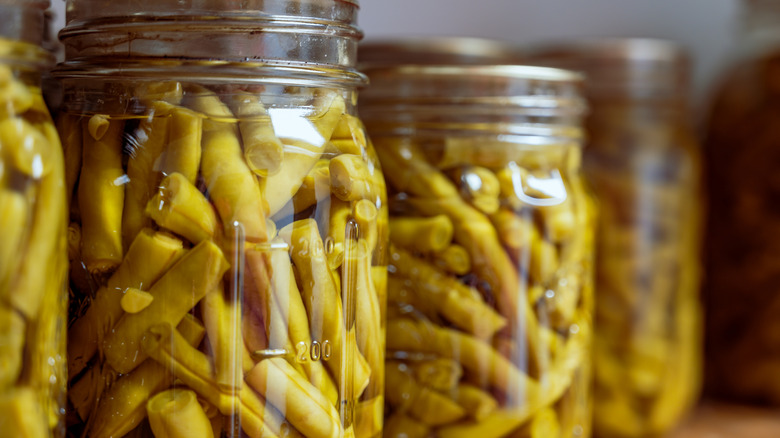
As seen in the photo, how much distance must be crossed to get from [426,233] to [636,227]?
0.26 m

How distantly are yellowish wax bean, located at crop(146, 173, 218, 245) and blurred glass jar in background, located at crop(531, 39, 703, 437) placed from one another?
0.41 meters

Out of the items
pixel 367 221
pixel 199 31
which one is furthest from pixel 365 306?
pixel 199 31

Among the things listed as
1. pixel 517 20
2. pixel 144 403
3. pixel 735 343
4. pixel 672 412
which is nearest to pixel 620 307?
pixel 672 412

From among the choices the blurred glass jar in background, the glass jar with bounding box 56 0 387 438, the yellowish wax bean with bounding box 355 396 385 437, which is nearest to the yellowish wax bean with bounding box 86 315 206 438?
the glass jar with bounding box 56 0 387 438

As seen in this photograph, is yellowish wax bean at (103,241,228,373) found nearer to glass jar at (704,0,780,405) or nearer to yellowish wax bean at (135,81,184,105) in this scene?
yellowish wax bean at (135,81,184,105)

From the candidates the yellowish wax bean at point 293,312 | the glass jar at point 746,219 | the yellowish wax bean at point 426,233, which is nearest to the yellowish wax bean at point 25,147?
the yellowish wax bean at point 293,312

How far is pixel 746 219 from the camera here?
82cm

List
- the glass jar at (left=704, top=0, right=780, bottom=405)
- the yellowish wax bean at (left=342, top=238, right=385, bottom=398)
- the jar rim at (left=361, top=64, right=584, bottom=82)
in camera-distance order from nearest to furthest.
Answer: the yellowish wax bean at (left=342, top=238, right=385, bottom=398)
the jar rim at (left=361, top=64, right=584, bottom=82)
the glass jar at (left=704, top=0, right=780, bottom=405)

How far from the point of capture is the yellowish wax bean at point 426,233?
0.51 metres

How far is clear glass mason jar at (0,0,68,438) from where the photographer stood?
328mm

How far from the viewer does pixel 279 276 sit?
0.38m

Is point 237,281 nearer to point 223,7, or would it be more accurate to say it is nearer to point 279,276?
point 279,276

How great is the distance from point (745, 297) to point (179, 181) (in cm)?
64

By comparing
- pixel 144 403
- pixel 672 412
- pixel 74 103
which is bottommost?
pixel 672 412
